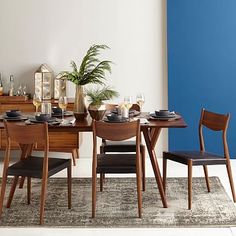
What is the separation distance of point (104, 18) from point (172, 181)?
2.18m

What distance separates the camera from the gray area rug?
363cm

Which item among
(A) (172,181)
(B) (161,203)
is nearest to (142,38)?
(A) (172,181)

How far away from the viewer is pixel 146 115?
434 cm

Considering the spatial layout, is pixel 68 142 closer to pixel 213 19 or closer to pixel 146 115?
pixel 146 115

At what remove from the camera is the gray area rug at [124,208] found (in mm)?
3629

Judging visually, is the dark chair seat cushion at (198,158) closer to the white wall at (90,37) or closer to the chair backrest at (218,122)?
the chair backrest at (218,122)

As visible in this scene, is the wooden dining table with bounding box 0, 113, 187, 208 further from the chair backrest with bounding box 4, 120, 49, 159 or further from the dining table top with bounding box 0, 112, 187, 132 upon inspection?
the chair backrest with bounding box 4, 120, 49, 159

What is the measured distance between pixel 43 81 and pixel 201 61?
6.16ft

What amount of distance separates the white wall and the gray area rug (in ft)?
5.13

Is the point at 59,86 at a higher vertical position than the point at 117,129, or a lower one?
higher

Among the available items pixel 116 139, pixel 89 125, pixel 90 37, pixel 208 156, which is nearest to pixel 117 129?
pixel 116 139

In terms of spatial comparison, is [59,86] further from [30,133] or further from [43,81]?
[30,133]

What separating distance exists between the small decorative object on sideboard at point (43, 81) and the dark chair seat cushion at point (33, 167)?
1.91 metres

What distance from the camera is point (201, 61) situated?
5793 mm
